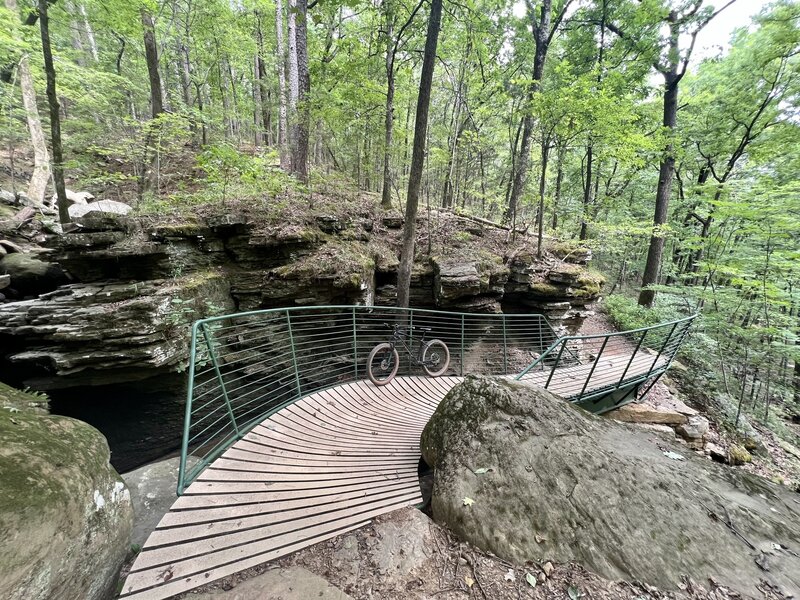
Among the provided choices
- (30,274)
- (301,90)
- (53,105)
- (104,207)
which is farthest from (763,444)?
(104,207)

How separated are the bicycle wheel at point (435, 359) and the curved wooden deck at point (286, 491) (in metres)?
1.50

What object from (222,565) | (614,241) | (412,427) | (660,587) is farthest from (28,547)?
(614,241)

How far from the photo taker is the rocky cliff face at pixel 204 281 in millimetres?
4625

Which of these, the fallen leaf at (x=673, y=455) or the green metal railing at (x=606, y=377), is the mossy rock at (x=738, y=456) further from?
the fallen leaf at (x=673, y=455)

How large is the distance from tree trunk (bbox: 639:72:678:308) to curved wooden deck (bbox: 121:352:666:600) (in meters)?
9.94

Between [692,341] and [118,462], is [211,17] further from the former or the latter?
[692,341]

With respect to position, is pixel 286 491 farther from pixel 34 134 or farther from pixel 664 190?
pixel 34 134

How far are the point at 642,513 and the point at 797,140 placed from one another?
1386 centimetres

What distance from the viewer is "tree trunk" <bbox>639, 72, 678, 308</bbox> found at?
9.34 meters

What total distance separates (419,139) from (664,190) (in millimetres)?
9293

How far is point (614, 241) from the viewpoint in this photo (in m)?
10.6

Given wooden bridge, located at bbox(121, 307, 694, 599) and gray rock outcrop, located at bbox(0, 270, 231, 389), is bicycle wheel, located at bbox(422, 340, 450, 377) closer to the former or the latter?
wooden bridge, located at bbox(121, 307, 694, 599)

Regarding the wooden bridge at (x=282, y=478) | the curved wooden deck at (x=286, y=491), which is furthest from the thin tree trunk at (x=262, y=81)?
the curved wooden deck at (x=286, y=491)

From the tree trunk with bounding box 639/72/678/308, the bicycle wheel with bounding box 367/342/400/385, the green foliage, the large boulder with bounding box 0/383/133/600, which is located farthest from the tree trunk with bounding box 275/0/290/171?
the tree trunk with bounding box 639/72/678/308
